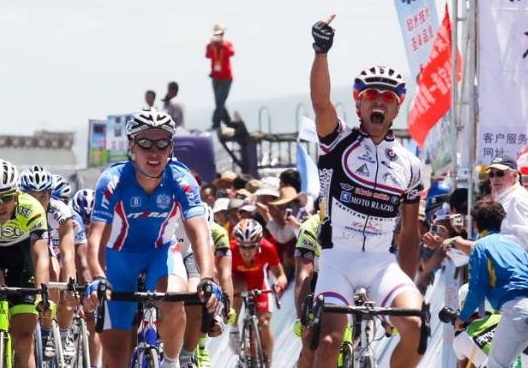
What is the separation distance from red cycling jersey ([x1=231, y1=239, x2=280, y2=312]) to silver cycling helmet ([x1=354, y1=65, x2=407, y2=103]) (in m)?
7.45

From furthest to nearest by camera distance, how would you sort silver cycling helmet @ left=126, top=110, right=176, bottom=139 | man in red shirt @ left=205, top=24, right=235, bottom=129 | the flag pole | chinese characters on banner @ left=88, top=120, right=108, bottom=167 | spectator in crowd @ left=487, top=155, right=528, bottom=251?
1. chinese characters on banner @ left=88, top=120, right=108, bottom=167
2. man in red shirt @ left=205, top=24, right=235, bottom=129
3. the flag pole
4. spectator in crowd @ left=487, top=155, right=528, bottom=251
5. silver cycling helmet @ left=126, top=110, right=176, bottom=139

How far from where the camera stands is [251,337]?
18.2 metres

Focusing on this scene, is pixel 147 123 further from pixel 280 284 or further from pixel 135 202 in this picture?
pixel 280 284

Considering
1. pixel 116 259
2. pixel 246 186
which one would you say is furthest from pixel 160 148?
pixel 246 186

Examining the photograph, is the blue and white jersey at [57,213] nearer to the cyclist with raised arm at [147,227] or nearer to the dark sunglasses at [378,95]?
the cyclist with raised arm at [147,227]

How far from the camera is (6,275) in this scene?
13.5m

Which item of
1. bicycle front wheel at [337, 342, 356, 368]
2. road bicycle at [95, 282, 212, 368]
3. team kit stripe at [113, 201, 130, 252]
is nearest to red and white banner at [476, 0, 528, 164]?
bicycle front wheel at [337, 342, 356, 368]

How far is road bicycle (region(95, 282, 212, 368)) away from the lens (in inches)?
424

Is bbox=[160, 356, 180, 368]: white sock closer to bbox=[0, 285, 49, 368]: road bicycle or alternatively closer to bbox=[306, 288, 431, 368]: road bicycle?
bbox=[0, 285, 49, 368]: road bicycle

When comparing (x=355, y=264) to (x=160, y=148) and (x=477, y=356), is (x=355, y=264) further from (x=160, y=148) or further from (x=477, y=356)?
(x=477, y=356)

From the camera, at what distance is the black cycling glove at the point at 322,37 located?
425 inches

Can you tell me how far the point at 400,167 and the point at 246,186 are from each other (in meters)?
10.7

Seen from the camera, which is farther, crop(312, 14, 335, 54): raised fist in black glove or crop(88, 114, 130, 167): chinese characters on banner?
crop(88, 114, 130, 167): chinese characters on banner

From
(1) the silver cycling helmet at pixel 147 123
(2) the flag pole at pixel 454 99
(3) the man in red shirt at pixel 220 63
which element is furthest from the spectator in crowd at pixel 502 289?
(3) the man in red shirt at pixel 220 63
